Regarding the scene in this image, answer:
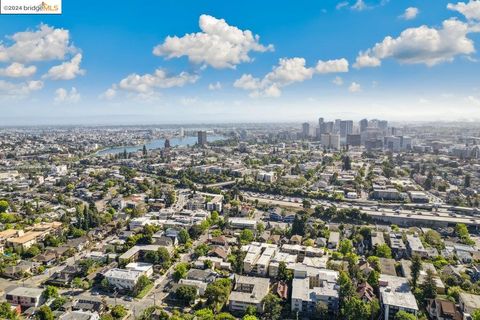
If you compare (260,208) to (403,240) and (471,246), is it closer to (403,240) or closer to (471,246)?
(403,240)

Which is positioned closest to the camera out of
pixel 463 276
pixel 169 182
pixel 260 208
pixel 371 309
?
pixel 371 309

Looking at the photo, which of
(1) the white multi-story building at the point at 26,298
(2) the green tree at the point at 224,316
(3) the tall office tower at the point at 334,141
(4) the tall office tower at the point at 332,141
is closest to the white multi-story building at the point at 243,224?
(2) the green tree at the point at 224,316

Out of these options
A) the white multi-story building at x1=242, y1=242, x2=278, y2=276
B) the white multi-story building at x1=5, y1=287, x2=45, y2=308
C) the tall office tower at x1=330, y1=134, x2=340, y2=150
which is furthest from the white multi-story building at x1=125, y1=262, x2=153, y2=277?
the tall office tower at x1=330, y1=134, x2=340, y2=150

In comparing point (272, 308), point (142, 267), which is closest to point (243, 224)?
point (142, 267)

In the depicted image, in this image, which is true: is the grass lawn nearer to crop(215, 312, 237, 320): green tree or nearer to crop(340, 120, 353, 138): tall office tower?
crop(215, 312, 237, 320): green tree

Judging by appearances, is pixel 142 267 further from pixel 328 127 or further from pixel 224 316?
pixel 328 127

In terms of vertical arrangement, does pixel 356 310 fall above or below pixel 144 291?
above

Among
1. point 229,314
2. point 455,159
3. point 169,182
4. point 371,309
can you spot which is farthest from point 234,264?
point 455,159
